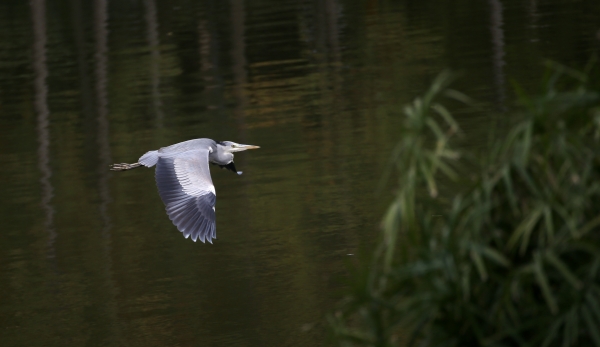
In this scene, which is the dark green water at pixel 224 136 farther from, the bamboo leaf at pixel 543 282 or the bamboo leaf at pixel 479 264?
the bamboo leaf at pixel 543 282

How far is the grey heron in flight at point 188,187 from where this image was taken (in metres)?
7.25

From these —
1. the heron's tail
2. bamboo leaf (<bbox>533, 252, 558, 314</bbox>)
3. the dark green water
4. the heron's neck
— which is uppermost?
bamboo leaf (<bbox>533, 252, 558, 314</bbox>)

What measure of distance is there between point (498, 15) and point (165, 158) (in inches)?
509

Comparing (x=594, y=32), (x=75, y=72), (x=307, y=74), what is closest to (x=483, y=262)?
(x=307, y=74)

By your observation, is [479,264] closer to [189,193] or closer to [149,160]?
[189,193]

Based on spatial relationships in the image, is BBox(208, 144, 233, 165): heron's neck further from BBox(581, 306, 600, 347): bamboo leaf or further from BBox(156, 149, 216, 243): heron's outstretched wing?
BBox(581, 306, 600, 347): bamboo leaf

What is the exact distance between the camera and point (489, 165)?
11.3 feet

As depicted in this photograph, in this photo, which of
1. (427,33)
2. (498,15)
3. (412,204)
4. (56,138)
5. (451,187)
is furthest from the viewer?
(498,15)

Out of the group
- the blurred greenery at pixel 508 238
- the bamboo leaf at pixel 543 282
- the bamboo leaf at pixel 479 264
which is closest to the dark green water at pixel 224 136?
the blurred greenery at pixel 508 238

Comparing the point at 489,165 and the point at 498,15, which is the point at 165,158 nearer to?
the point at 489,165

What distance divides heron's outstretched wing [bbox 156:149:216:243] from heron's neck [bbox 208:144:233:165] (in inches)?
18.1

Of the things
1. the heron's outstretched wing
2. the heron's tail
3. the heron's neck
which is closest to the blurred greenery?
the heron's outstretched wing

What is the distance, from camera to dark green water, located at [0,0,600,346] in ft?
26.0

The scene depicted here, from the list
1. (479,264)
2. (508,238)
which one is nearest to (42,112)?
(508,238)
